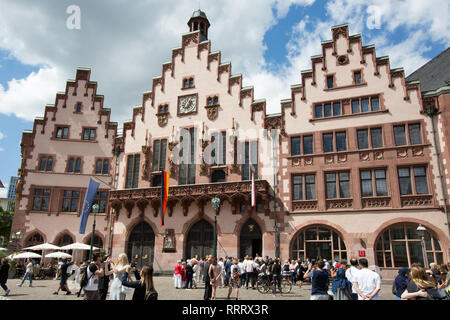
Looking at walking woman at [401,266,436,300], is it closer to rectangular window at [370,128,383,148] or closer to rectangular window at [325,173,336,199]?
rectangular window at [325,173,336,199]

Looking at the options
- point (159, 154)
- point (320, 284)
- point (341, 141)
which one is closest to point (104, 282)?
point (320, 284)

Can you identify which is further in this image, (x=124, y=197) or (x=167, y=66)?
(x=167, y=66)

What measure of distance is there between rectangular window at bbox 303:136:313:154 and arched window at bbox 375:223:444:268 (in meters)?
8.41

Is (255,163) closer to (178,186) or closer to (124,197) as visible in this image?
(178,186)

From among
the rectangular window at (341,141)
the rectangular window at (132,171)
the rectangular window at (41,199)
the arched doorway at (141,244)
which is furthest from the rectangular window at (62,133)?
the rectangular window at (341,141)

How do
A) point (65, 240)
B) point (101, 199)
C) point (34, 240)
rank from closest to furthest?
point (34, 240)
point (65, 240)
point (101, 199)

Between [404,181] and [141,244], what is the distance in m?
22.9

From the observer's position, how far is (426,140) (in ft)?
83.7

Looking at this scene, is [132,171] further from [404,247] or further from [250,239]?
[404,247]

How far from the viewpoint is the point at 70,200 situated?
114 feet

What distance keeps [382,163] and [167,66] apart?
894 inches

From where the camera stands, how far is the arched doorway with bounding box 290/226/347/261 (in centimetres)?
2581

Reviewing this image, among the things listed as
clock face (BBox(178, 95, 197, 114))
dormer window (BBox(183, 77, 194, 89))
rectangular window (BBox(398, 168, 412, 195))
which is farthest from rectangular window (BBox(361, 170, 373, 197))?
dormer window (BBox(183, 77, 194, 89))

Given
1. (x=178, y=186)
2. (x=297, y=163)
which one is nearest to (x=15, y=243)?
(x=178, y=186)
